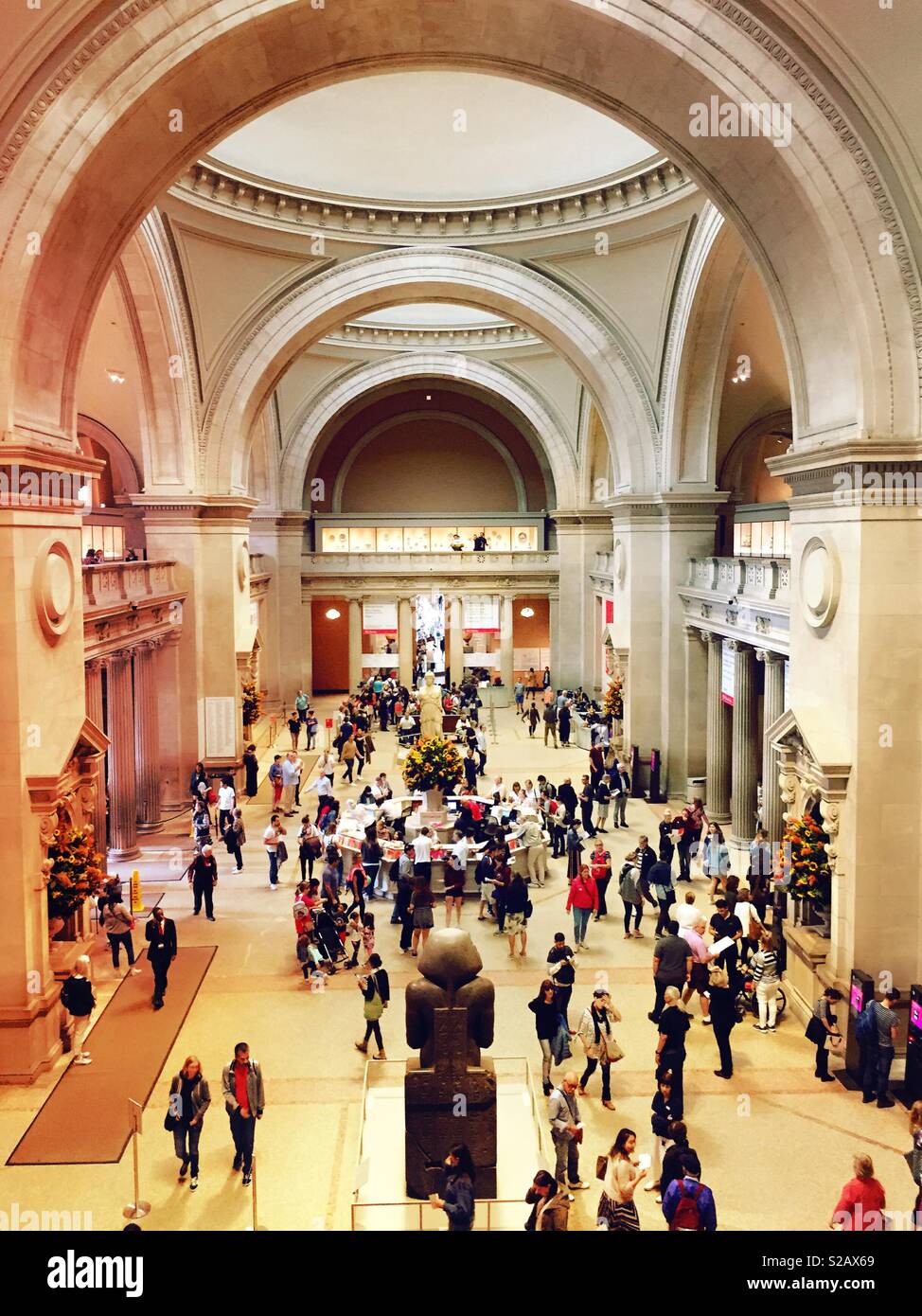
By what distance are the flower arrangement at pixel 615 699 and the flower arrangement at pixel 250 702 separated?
7668mm

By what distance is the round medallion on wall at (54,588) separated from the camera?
29.3ft

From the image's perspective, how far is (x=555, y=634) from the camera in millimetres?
31703

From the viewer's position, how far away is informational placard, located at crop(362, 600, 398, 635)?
3338 cm

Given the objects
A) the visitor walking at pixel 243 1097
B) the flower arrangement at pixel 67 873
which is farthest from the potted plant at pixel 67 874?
the visitor walking at pixel 243 1097

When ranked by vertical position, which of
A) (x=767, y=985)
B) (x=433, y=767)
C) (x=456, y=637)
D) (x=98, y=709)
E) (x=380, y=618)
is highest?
(x=380, y=618)

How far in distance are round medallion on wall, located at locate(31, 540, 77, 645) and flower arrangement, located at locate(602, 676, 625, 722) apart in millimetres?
13492

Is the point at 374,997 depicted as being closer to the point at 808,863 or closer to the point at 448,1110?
the point at 448,1110

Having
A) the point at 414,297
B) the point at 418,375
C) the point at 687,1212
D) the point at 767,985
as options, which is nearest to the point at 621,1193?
the point at 687,1212

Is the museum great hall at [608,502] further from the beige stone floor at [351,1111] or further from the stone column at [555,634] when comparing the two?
the stone column at [555,634]

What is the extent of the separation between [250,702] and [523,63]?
1327 cm

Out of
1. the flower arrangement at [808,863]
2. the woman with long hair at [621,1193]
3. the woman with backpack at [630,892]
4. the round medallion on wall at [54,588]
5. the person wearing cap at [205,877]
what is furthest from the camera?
the person wearing cap at [205,877]

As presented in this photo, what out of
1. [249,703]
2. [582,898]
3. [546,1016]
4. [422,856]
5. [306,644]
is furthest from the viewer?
[306,644]

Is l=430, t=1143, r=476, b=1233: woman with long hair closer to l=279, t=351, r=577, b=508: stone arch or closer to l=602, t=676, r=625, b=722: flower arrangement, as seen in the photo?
l=602, t=676, r=625, b=722: flower arrangement
